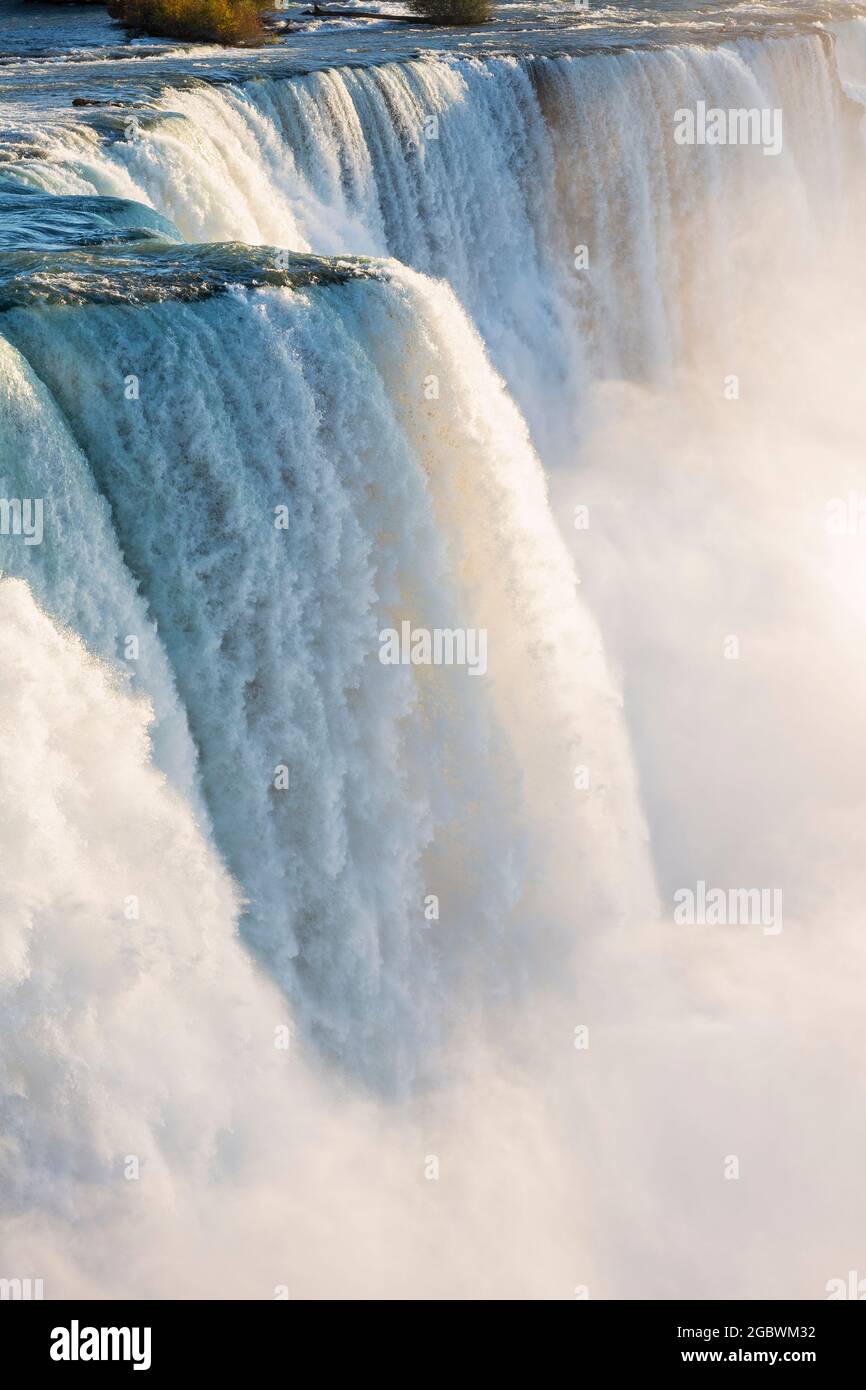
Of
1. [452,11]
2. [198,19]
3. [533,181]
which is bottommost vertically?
[533,181]

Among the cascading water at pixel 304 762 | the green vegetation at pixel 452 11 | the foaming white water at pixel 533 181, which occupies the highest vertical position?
the green vegetation at pixel 452 11

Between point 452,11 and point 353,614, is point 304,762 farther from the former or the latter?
point 452,11

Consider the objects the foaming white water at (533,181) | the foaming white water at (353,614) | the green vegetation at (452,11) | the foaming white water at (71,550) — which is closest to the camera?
the foaming white water at (71,550)

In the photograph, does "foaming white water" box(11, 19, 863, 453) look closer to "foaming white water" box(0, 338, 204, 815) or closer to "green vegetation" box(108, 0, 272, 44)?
"green vegetation" box(108, 0, 272, 44)

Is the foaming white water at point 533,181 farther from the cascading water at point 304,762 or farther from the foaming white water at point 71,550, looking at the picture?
the foaming white water at point 71,550

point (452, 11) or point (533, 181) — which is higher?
point (452, 11)

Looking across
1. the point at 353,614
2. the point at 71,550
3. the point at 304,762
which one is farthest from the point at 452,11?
the point at 71,550

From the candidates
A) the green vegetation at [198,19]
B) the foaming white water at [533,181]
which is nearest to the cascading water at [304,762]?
the foaming white water at [533,181]

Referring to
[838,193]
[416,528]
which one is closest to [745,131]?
[838,193]
